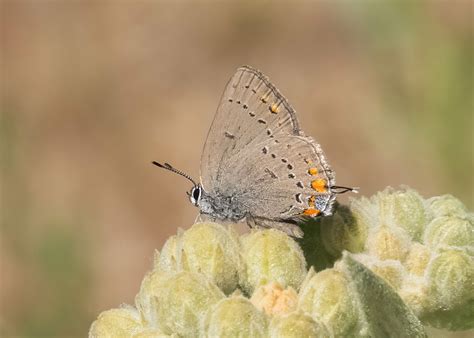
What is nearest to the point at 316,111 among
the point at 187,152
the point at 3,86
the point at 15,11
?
the point at 187,152

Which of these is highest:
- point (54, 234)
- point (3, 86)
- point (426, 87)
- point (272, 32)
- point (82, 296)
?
point (272, 32)

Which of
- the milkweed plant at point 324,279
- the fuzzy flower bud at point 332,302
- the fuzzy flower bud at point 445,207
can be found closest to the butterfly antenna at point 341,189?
the milkweed plant at point 324,279

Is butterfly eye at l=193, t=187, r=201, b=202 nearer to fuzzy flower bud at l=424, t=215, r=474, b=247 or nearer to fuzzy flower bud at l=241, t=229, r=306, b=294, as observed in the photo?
fuzzy flower bud at l=241, t=229, r=306, b=294

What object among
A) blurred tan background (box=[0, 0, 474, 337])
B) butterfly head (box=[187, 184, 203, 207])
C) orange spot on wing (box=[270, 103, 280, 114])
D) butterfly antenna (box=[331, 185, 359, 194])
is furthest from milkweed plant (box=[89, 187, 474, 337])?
blurred tan background (box=[0, 0, 474, 337])

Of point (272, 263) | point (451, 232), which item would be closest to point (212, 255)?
point (272, 263)

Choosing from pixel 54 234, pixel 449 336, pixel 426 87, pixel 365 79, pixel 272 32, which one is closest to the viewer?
pixel 449 336

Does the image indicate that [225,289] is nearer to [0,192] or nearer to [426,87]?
[426,87]
